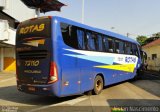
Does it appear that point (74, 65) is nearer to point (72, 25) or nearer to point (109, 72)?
point (72, 25)

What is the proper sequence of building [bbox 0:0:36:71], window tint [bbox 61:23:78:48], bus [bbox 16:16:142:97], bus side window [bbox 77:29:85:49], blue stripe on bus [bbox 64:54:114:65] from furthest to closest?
building [bbox 0:0:36:71] → blue stripe on bus [bbox 64:54:114:65] → bus side window [bbox 77:29:85:49] → window tint [bbox 61:23:78:48] → bus [bbox 16:16:142:97]

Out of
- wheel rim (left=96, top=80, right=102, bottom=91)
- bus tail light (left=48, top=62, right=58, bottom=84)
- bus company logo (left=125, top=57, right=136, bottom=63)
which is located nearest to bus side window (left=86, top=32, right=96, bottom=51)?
wheel rim (left=96, top=80, right=102, bottom=91)

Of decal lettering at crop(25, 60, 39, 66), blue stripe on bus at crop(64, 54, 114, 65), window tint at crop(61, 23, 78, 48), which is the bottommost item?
decal lettering at crop(25, 60, 39, 66)

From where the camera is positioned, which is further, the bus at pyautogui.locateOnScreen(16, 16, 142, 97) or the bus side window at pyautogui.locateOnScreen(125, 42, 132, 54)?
the bus side window at pyautogui.locateOnScreen(125, 42, 132, 54)

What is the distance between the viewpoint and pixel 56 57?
10320 millimetres


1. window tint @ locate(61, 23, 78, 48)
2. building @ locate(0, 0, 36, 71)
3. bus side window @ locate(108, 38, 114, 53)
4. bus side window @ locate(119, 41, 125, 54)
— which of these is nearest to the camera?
window tint @ locate(61, 23, 78, 48)

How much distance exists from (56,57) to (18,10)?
2403cm

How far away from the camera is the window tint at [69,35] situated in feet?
35.6

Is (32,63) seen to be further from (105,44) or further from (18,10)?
(18,10)

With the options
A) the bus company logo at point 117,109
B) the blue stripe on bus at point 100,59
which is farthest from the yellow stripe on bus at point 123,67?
the bus company logo at point 117,109

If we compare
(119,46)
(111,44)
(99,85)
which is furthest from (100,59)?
(119,46)

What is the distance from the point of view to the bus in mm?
10359

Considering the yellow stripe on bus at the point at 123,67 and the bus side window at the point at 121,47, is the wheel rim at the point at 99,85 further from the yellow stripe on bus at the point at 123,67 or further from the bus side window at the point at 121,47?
the bus side window at the point at 121,47

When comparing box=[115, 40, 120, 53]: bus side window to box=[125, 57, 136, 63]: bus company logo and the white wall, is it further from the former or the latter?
the white wall
